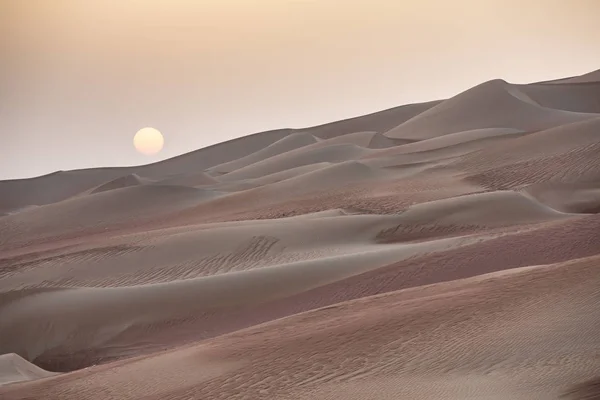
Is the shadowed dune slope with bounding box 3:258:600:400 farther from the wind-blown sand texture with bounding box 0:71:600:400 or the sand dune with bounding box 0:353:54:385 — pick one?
the sand dune with bounding box 0:353:54:385

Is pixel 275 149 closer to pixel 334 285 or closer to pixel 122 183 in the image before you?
pixel 122 183

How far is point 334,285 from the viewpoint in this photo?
7848mm

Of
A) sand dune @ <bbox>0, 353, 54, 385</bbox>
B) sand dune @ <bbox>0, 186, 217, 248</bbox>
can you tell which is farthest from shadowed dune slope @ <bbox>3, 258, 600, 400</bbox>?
sand dune @ <bbox>0, 186, 217, 248</bbox>

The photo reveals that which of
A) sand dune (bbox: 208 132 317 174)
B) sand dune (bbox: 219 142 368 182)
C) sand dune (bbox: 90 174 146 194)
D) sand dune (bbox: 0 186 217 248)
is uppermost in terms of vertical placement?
sand dune (bbox: 208 132 317 174)

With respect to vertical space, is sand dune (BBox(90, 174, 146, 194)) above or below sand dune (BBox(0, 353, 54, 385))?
above

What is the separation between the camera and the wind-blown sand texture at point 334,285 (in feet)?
13.5

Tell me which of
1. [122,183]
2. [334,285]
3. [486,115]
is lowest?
[334,285]

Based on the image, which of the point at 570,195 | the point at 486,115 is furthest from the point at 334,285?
the point at 486,115

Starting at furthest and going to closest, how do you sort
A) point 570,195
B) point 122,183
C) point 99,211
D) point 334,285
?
point 122,183, point 99,211, point 570,195, point 334,285

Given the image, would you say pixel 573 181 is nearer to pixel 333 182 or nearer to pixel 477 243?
pixel 333 182

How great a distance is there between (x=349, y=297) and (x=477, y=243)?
1657 mm

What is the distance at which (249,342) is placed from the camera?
16.5ft

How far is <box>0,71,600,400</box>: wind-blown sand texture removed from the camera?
162 inches

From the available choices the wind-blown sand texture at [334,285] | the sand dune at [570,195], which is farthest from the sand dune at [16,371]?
the sand dune at [570,195]
